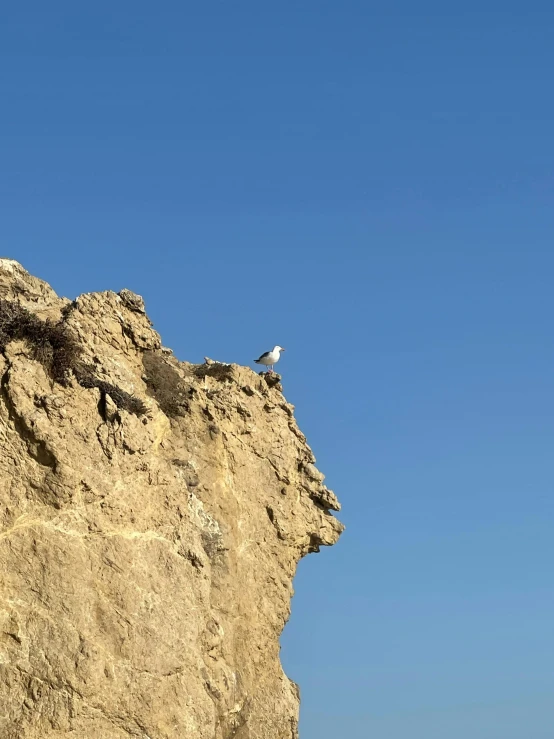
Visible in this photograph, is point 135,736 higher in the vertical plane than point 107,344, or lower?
lower

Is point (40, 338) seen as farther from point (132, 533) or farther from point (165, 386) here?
point (132, 533)

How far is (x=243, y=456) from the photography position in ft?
67.6

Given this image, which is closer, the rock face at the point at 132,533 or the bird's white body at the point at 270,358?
the rock face at the point at 132,533

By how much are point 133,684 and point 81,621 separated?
124 cm

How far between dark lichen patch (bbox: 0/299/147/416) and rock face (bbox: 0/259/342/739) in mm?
23

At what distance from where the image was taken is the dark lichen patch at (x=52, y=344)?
1702cm

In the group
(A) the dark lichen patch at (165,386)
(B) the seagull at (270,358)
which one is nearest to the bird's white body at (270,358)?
(B) the seagull at (270,358)

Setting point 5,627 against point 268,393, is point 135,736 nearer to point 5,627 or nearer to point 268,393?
point 5,627

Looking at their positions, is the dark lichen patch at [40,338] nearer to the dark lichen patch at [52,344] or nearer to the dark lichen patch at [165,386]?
the dark lichen patch at [52,344]

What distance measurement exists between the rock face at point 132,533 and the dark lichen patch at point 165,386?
0.09 ft

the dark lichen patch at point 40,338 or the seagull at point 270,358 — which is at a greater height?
the seagull at point 270,358

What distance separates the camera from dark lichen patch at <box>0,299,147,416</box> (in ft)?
55.8

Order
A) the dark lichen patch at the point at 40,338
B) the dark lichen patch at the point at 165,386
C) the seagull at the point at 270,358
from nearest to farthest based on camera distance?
1. the dark lichen patch at the point at 40,338
2. the dark lichen patch at the point at 165,386
3. the seagull at the point at 270,358

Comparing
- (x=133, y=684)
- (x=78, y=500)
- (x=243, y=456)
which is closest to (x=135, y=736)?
(x=133, y=684)
